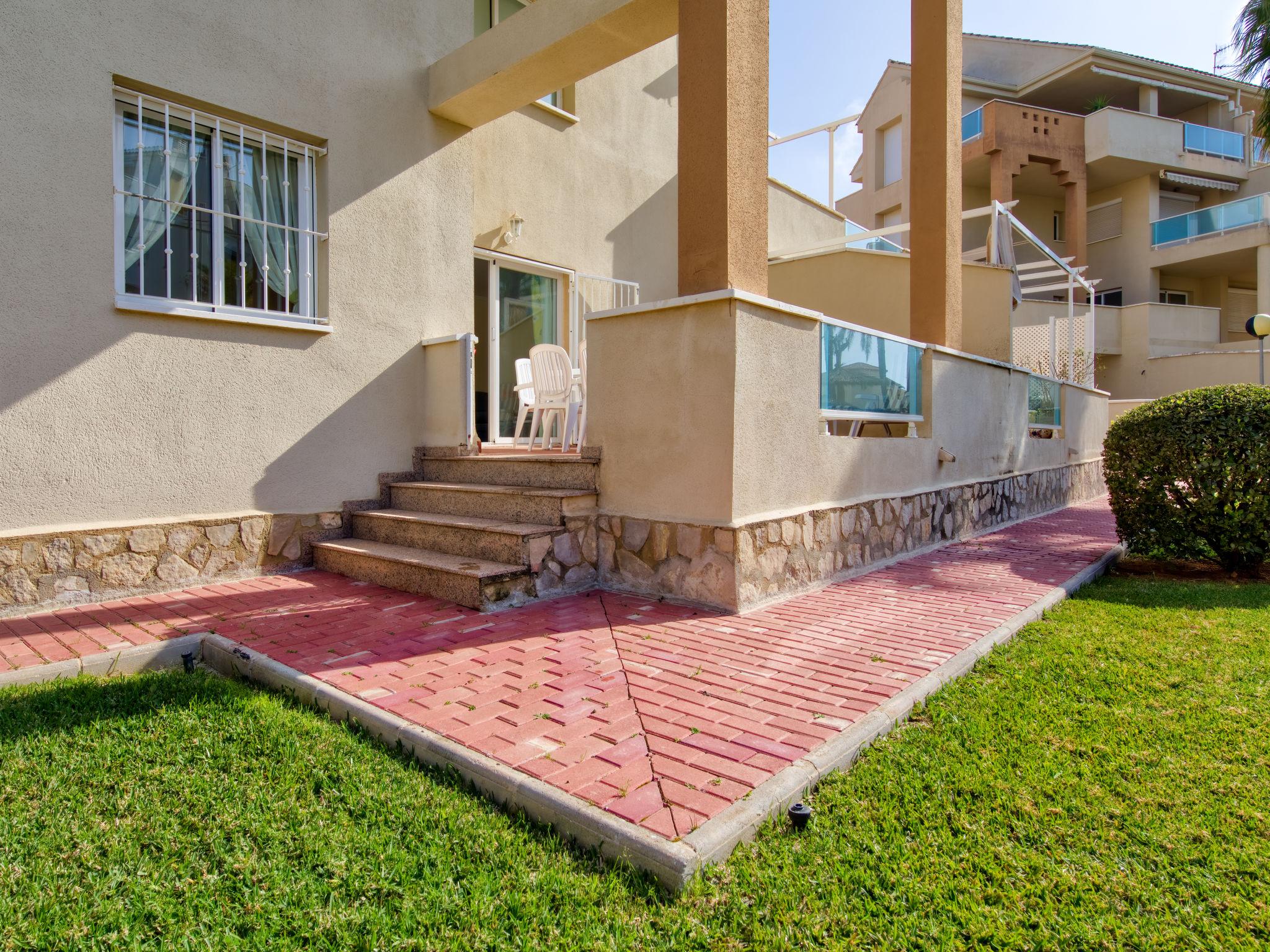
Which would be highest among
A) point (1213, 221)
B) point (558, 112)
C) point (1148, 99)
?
point (1148, 99)

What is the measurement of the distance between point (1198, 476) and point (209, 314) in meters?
8.20

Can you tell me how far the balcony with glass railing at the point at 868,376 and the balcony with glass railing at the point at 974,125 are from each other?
1994cm

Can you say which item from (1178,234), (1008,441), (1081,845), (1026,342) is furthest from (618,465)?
(1178,234)

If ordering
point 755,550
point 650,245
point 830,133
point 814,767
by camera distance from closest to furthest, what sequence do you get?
1. point 814,767
2. point 755,550
3. point 650,245
4. point 830,133

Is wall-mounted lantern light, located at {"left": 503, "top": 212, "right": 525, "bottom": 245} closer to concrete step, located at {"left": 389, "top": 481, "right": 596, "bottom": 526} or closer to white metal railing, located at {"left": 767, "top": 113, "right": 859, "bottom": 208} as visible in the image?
concrete step, located at {"left": 389, "top": 481, "right": 596, "bottom": 526}

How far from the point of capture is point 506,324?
29.6 feet

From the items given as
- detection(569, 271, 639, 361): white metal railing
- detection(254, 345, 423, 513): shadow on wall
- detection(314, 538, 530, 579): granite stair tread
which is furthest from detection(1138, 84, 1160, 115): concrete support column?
detection(314, 538, 530, 579): granite stair tread

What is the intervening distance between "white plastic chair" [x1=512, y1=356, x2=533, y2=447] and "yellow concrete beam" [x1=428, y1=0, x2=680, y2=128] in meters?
2.58

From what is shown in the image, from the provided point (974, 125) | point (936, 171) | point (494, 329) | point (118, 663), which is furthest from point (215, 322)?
point (974, 125)

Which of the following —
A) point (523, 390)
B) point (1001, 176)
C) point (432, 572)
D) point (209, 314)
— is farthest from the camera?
point (1001, 176)

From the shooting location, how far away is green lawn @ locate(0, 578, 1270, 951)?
1.90 meters

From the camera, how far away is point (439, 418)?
696 centimetres

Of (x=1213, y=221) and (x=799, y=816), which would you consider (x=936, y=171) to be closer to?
(x=799, y=816)

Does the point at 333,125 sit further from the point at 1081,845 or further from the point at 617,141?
the point at 1081,845
